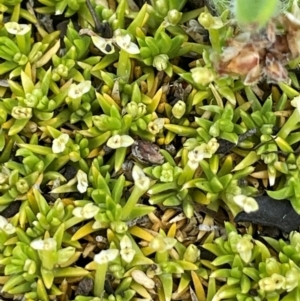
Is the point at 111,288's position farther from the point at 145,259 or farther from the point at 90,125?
the point at 90,125

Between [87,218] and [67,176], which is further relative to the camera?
[67,176]

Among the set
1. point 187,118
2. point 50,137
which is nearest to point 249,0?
point 187,118

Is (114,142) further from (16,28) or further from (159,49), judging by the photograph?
(16,28)

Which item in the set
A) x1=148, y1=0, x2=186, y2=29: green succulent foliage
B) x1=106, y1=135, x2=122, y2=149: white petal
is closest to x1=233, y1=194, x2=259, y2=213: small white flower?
x1=106, y1=135, x2=122, y2=149: white petal

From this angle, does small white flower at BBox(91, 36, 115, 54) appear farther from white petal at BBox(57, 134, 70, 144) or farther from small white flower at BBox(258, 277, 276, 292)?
small white flower at BBox(258, 277, 276, 292)

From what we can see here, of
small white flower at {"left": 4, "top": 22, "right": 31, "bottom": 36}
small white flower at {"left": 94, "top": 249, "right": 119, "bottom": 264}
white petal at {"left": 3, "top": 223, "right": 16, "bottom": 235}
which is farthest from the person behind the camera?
small white flower at {"left": 4, "top": 22, "right": 31, "bottom": 36}

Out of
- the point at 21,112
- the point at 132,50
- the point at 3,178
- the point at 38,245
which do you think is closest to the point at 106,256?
the point at 38,245
